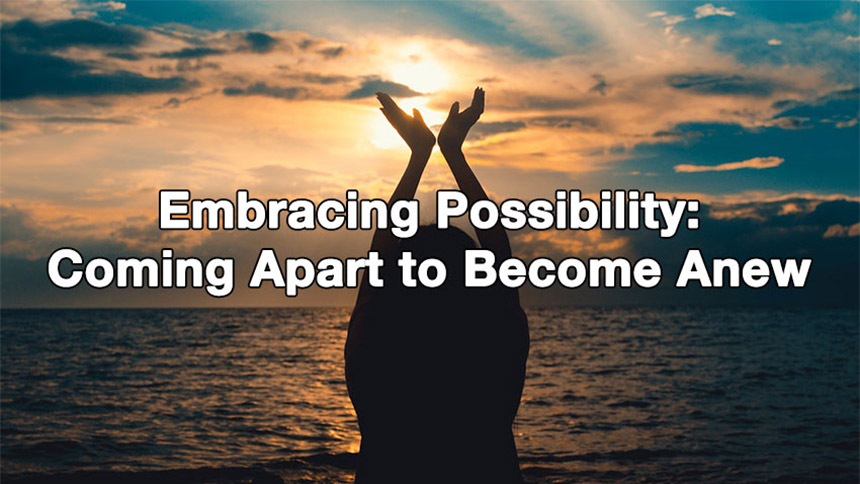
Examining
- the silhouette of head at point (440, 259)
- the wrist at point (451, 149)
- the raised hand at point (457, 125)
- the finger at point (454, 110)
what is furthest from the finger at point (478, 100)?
the silhouette of head at point (440, 259)

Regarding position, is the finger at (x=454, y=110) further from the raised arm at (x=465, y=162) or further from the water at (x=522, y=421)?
the water at (x=522, y=421)

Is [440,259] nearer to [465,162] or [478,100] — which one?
[465,162]

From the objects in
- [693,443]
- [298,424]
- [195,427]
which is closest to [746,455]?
[693,443]

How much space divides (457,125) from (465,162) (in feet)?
1.27

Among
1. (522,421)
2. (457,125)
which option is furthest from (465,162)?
(522,421)

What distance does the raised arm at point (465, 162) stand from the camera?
260cm

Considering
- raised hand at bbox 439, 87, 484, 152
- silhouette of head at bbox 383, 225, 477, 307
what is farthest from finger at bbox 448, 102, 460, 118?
silhouette of head at bbox 383, 225, 477, 307

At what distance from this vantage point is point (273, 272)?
828 centimetres

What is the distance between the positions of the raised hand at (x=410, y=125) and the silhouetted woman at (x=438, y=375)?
39.7 inches

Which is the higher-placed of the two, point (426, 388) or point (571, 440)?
point (426, 388)

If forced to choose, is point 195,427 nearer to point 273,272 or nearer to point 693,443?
point 273,272

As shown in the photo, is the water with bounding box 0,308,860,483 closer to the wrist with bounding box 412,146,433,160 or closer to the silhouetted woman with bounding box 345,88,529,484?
the wrist with bounding box 412,146,433,160

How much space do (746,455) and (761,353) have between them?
2503cm

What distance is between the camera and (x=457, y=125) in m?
3.43
